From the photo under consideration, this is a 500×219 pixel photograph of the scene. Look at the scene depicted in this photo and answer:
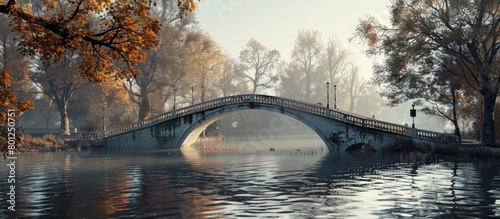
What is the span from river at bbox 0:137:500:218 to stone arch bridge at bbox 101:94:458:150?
667 cm

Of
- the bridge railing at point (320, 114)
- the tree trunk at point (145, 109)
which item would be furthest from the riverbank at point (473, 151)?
the tree trunk at point (145, 109)

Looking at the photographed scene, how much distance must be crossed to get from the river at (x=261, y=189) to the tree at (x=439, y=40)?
631 cm

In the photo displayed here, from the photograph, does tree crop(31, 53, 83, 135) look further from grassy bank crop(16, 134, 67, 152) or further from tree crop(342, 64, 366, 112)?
tree crop(342, 64, 366, 112)

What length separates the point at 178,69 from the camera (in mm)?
68375

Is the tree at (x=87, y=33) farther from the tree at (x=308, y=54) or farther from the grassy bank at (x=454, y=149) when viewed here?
the tree at (x=308, y=54)

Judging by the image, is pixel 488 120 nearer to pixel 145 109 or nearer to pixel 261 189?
pixel 261 189

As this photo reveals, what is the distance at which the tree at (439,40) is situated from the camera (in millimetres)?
37719

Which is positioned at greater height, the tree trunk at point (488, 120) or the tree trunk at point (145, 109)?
the tree trunk at point (145, 109)

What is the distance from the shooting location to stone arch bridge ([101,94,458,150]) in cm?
4391

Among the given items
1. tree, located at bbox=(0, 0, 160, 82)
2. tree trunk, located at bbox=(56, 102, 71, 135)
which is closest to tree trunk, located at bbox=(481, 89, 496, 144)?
tree, located at bbox=(0, 0, 160, 82)

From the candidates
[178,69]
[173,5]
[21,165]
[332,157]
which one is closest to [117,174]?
[21,165]

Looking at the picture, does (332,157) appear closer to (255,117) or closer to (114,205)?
(114,205)

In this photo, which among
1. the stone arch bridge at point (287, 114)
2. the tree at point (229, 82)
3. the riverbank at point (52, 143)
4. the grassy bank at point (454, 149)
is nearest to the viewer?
the grassy bank at point (454, 149)

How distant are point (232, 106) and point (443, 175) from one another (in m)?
27.7
